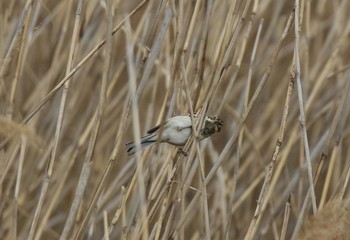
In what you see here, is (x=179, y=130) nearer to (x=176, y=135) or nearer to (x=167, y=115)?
(x=176, y=135)

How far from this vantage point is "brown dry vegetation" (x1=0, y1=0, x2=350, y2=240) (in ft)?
4.00

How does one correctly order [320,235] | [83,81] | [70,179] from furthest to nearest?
[70,179]
[83,81]
[320,235]

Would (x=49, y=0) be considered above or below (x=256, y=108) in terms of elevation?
above

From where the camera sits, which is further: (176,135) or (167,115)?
(167,115)

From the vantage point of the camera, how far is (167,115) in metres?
1.33

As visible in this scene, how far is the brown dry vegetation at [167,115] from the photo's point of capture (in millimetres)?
1219

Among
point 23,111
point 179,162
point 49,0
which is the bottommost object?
point 179,162

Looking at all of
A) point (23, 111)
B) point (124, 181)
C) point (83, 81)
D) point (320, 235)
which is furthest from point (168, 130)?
point (23, 111)

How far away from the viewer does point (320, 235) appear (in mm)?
1035

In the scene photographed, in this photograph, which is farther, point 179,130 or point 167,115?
point 167,115

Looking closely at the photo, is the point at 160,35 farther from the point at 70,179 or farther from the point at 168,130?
the point at 70,179

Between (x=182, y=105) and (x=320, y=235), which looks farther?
(x=182, y=105)

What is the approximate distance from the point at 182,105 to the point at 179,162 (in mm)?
203

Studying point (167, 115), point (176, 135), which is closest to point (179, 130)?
point (176, 135)
